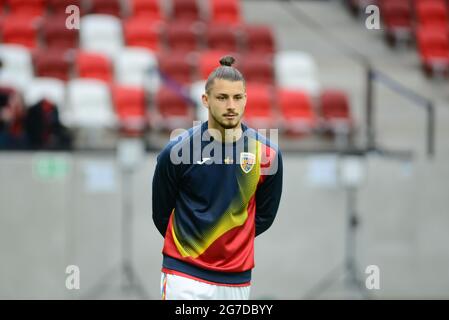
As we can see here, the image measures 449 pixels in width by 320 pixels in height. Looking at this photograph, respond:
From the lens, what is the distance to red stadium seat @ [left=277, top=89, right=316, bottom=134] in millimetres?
11414

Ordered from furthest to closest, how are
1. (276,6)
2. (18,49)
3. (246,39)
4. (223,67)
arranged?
(276,6) < (246,39) < (18,49) < (223,67)

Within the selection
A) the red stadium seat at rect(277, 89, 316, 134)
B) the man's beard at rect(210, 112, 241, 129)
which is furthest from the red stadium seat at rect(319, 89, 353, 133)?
the man's beard at rect(210, 112, 241, 129)

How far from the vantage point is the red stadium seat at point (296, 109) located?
37.4 feet

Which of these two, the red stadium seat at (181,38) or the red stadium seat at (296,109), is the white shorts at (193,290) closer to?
the red stadium seat at (296,109)

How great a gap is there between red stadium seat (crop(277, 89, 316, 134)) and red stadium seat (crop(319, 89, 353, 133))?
0.48ft

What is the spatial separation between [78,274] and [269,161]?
4.88 metres

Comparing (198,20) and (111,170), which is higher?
(198,20)

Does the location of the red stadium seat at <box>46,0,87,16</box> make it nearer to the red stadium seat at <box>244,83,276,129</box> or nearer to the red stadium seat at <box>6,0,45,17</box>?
the red stadium seat at <box>6,0,45,17</box>

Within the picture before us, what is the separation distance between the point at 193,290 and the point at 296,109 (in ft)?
23.8

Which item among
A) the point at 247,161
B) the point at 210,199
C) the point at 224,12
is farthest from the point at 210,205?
the point at 224,12

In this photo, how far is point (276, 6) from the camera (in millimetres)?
14438

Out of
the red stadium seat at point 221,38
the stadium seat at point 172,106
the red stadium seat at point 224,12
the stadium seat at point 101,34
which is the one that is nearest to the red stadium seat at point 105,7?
the stadium seat at point 101,34
